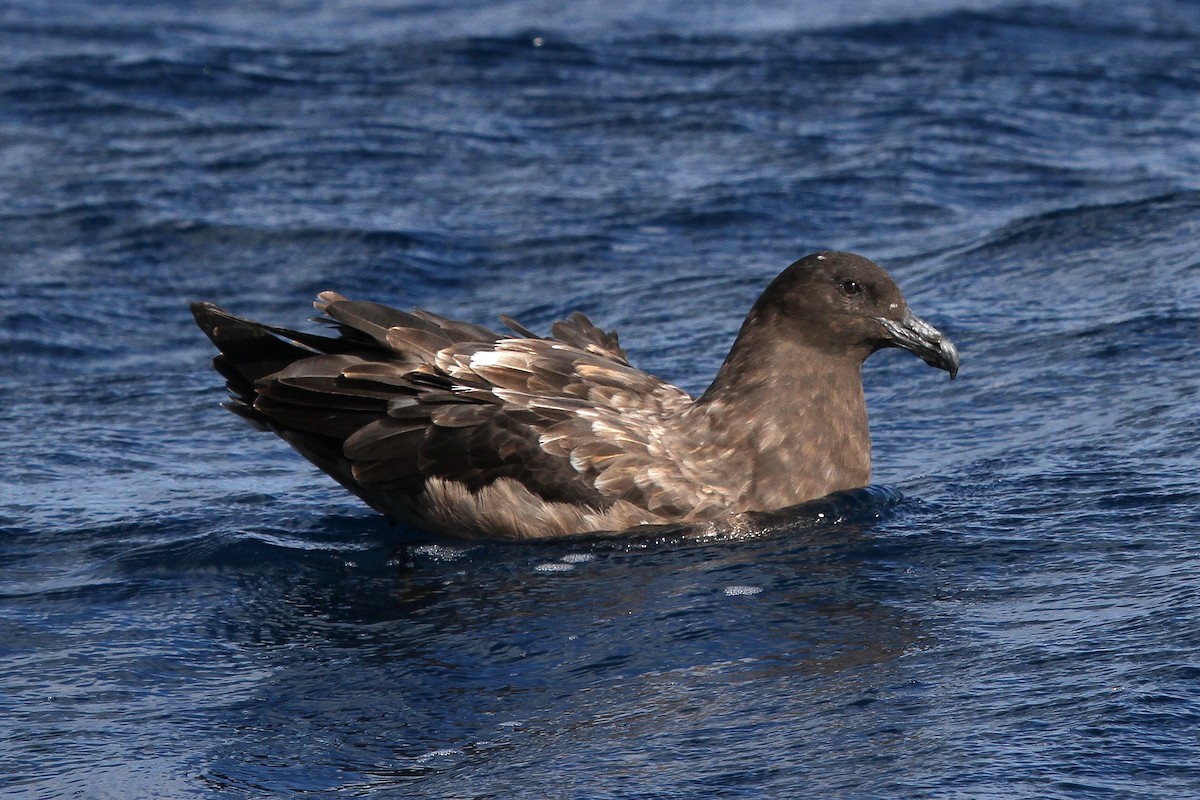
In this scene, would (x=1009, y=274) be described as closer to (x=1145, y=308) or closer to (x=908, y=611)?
(x=1145, y=308)

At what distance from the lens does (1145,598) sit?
5.35m

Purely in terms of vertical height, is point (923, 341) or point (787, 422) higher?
point (923, 341)

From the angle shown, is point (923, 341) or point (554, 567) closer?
point (554, 567)

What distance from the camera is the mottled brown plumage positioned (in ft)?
20.7

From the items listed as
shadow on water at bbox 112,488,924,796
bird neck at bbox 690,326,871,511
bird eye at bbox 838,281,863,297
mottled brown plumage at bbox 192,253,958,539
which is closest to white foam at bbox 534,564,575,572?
shadow on water at bbox 112,488,924,796

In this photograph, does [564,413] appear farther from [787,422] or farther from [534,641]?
[534,641]

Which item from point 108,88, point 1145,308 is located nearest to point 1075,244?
point 1145,308

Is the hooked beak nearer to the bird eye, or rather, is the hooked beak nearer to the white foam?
the bird eye

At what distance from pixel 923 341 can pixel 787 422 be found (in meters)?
0.55

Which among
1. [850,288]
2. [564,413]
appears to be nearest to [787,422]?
[850,288]

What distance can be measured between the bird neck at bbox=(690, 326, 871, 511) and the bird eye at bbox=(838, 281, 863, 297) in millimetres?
235

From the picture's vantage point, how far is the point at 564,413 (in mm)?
6387

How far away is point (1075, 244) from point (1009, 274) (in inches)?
22.2

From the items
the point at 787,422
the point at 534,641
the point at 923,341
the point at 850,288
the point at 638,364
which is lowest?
the point at 534,641
